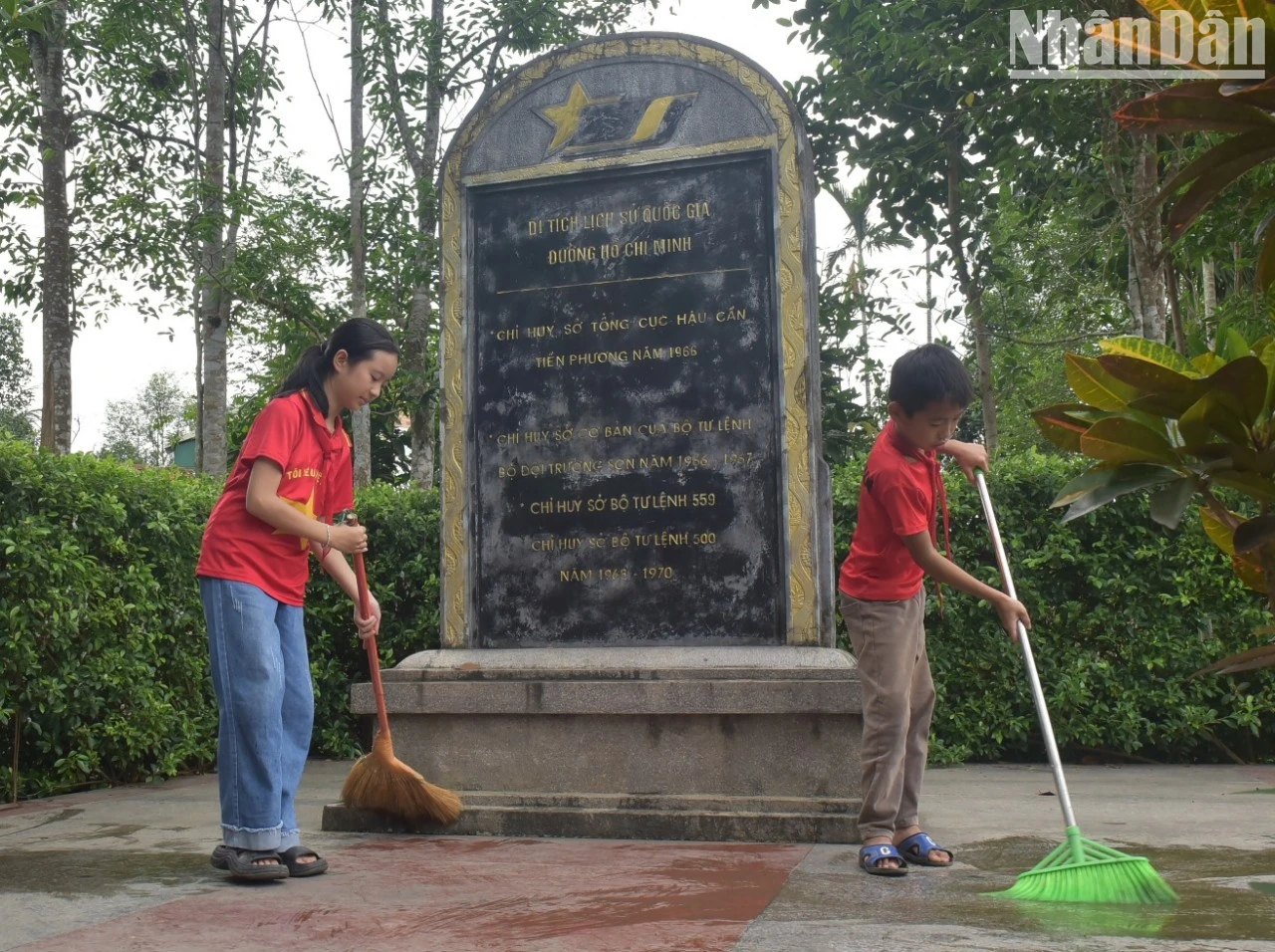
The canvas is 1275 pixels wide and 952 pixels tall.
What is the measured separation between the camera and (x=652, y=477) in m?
5.21

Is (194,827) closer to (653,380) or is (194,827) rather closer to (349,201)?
(653,380)

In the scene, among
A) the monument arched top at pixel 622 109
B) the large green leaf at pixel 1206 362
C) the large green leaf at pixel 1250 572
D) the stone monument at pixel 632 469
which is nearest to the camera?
the large green leaf at pixel 1206 362

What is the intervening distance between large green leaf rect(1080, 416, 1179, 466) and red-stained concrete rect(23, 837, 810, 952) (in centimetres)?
162

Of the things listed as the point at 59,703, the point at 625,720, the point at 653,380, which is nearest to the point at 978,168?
the point at 653,380

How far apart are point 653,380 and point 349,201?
12721 millimetres

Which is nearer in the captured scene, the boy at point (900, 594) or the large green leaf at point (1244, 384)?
the large green leaf at point (1244, 384)

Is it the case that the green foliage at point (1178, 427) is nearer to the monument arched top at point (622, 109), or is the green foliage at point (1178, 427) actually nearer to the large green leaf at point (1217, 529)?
the large green leaf at point (1217, 529)

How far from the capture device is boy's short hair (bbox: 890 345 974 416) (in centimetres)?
388

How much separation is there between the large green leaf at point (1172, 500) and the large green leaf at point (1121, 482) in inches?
0.7

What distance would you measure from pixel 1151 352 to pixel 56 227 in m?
14.0

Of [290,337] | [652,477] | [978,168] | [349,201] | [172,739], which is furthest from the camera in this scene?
[290,337]

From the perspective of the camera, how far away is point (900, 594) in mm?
4020

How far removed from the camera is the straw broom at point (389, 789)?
4.55 meters

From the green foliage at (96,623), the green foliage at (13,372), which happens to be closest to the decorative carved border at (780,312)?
the green foliage at (96,623)
